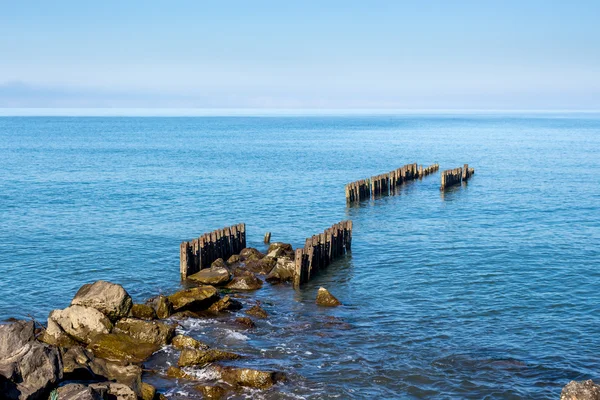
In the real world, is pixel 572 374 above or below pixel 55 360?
below

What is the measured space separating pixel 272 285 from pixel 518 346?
13.4 metres

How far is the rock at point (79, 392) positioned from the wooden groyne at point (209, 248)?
55.1 feet

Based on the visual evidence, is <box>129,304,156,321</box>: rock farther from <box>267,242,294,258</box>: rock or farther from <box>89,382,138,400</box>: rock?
<box>267,242,294,258</box>: rock

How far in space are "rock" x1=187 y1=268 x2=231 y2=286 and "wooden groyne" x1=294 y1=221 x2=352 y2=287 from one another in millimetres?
3699

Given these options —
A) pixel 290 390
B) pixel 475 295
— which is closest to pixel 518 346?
pixel 475 295

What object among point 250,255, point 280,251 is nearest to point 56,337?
point 250,255

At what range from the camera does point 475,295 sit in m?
31.7

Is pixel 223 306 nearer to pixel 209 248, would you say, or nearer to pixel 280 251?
pixel 209 248

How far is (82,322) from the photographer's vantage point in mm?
24156

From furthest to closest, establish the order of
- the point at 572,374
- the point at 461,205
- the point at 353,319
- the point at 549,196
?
the point at 549,196 → the point at 461,205 → the point at 353,319 → the point at 572,374

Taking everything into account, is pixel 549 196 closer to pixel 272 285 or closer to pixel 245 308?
pixel 272 285

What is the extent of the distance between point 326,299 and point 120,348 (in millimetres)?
10368

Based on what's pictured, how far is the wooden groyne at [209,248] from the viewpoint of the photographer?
34.0m

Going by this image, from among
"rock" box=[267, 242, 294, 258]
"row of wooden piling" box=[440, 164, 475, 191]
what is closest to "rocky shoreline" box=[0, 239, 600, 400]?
"rock" box=[267, 242, 294, 258]
